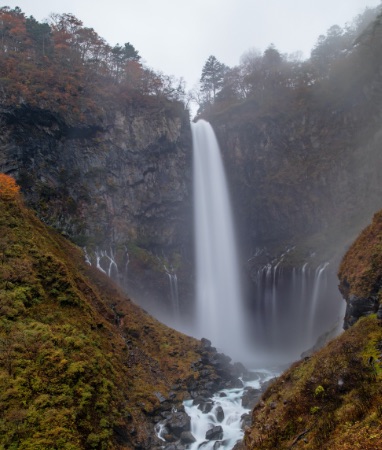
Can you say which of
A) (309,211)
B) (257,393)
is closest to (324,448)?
(257,393)

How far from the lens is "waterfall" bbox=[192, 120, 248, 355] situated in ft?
120

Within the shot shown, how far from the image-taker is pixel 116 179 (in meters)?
34.3

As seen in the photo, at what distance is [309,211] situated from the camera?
123 ft

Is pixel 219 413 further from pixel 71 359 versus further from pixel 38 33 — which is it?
pixel 38 33

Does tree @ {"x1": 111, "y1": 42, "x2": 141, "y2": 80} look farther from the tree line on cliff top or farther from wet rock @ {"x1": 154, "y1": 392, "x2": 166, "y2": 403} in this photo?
wet rock @ {"x1": 154, "y1": 392, "x2": 166, "y2": 403}

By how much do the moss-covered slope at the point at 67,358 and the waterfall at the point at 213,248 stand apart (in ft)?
49.9

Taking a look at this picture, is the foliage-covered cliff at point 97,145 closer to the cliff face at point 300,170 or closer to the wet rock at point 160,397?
the cliff face at point 300,170

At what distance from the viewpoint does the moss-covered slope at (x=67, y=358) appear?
381 inches

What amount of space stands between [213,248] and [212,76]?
30.6 metres

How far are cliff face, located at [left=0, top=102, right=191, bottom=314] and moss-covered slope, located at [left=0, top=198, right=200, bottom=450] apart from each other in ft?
31.6

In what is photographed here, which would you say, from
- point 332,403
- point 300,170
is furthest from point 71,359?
point 300,170

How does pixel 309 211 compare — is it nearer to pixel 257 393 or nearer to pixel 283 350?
pixel 283 350

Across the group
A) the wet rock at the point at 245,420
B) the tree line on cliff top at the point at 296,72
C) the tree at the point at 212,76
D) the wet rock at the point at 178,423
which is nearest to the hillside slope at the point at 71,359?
the wet rock at the point at 178,423

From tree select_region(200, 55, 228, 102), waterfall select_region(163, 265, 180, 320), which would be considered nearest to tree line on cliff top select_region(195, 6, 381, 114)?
tree select_region(200, 55, 228, 102)
